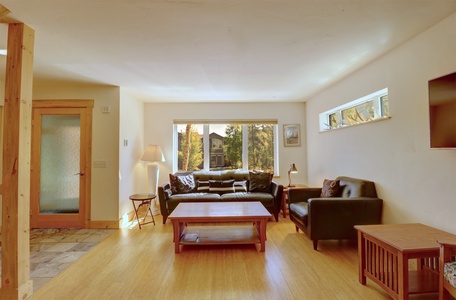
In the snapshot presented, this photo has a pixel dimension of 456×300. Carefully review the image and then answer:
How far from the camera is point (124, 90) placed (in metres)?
4.00

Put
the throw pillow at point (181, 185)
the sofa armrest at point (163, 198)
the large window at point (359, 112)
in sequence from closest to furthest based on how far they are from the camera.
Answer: the large window at point (359, 112)
the sofa armrest at point (163, 198)
the throw pillow at point (181, 185)

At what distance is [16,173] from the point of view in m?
1.89

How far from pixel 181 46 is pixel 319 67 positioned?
1862 mm

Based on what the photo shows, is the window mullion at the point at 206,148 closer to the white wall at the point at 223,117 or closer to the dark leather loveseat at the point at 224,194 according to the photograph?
the white wall at the point at 223,117

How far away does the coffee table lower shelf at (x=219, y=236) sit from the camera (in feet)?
9.26

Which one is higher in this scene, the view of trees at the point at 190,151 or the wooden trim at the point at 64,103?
the wooden trim at the point at 64,103

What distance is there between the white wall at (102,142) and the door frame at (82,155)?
7cm

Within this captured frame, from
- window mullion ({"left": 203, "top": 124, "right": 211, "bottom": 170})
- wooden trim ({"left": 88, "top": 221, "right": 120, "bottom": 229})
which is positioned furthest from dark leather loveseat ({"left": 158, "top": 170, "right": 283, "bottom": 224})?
wooden trim ({"left": 88, "top": 221, "right": 120, "bottom": 229})

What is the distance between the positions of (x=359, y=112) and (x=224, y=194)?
2.62m

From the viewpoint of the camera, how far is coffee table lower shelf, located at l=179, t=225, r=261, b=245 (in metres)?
2.82

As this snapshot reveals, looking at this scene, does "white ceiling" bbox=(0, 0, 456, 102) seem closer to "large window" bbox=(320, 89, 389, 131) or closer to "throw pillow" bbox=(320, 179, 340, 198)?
"large window" bbox=(320, 89, 389, 131)

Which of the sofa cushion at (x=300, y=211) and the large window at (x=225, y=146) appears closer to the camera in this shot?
the sofa cushion at (x=300, y=211)

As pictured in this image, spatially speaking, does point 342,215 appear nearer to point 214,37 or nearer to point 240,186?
point 240,186

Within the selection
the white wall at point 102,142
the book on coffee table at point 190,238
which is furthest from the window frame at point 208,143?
the book on coffee table at point 190,238
